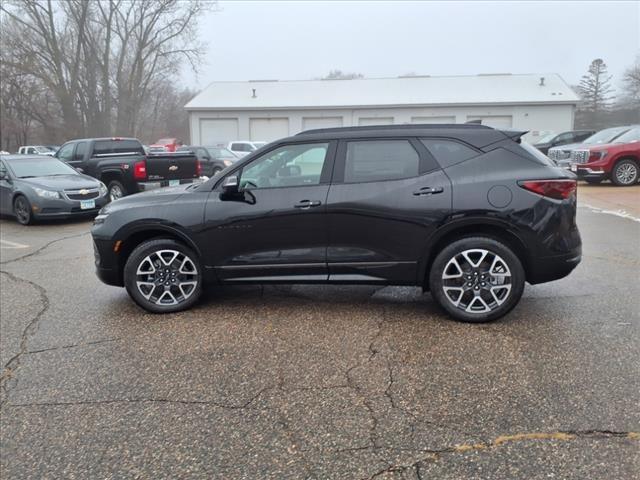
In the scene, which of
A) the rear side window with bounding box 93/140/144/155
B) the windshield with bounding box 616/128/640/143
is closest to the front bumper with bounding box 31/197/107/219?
the rear side window with bounding box 93/140/144/155

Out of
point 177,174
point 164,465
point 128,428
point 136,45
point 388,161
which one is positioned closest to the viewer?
point 164,465

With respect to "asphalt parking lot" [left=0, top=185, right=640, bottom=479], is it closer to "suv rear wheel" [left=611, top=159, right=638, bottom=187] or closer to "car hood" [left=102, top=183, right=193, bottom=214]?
"car hood" [left=102, top=183, right=193, bottom=214]

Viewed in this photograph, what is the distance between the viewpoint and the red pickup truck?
13.8 m

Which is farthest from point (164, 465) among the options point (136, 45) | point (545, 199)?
point (136, 45)

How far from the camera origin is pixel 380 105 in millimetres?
32844

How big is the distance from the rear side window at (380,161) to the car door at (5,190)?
31.5ft

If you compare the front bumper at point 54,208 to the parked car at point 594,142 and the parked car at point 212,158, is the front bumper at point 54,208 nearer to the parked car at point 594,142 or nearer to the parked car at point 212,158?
the parked car at point 212,158

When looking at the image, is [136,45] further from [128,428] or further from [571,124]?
[128,428]

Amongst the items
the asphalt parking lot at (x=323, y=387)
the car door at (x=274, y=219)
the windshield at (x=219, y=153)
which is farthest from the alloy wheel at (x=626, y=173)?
the windshield at (x=219, y=153)

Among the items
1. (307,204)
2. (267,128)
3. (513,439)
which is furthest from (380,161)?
(267,128)

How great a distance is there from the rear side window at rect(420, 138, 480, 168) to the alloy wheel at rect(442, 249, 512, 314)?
79 centimetres

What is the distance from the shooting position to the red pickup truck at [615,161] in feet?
45.3

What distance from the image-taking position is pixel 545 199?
425cm

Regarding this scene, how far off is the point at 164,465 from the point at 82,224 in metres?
9.68
